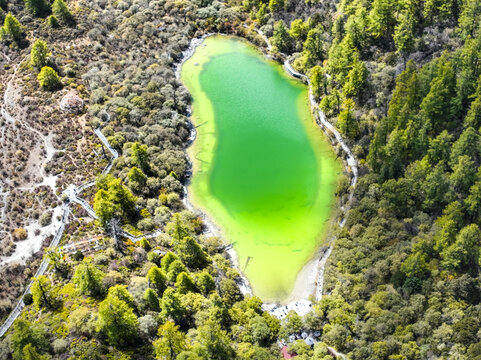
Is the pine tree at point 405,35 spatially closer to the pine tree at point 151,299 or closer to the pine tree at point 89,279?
the pine tree at point 151,299

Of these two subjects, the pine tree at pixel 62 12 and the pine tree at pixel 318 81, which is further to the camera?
the pine tree at pixel 62 12

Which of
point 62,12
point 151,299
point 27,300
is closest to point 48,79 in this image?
point 62,12

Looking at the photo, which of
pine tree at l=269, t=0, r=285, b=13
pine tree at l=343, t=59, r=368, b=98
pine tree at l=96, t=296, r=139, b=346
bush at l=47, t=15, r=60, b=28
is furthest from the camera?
pine tree at l=269, t=0, r=285, b=13

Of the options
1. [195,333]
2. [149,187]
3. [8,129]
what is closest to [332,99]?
[149,187]

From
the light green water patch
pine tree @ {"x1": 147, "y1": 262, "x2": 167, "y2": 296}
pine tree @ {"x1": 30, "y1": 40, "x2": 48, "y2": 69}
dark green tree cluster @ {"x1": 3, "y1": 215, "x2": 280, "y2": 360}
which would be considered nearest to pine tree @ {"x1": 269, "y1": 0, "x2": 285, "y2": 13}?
the light green water patch

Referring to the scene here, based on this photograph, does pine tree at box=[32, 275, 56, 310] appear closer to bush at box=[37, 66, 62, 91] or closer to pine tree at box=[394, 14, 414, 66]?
bush at box=[37, 66, 62, 91]

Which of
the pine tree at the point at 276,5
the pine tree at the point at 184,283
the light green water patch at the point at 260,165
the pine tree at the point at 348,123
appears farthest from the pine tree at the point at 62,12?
the pine tree at the point at 184,283

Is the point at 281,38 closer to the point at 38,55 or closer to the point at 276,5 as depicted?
the point at 276,5
